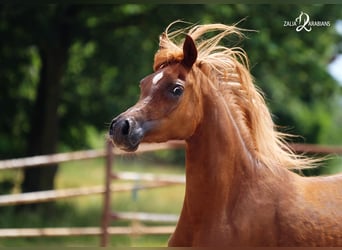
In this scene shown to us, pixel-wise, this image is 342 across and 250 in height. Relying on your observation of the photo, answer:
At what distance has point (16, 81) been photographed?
9719mm

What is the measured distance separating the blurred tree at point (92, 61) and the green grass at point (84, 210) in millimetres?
472

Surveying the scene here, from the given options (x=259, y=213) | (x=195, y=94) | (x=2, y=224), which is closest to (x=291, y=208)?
(x=259, y=213)

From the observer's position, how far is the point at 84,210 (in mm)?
9305

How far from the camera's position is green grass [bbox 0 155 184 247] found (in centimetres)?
793

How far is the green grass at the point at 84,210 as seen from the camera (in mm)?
7926

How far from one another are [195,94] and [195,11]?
14.7 feet

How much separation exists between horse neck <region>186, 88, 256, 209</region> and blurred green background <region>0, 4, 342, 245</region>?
4.38 m

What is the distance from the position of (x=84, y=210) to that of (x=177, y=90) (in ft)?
19.6

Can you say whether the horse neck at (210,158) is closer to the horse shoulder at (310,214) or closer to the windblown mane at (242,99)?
the windblown mane at (242,99)

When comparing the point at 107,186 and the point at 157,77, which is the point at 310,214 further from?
the point at 107,186
